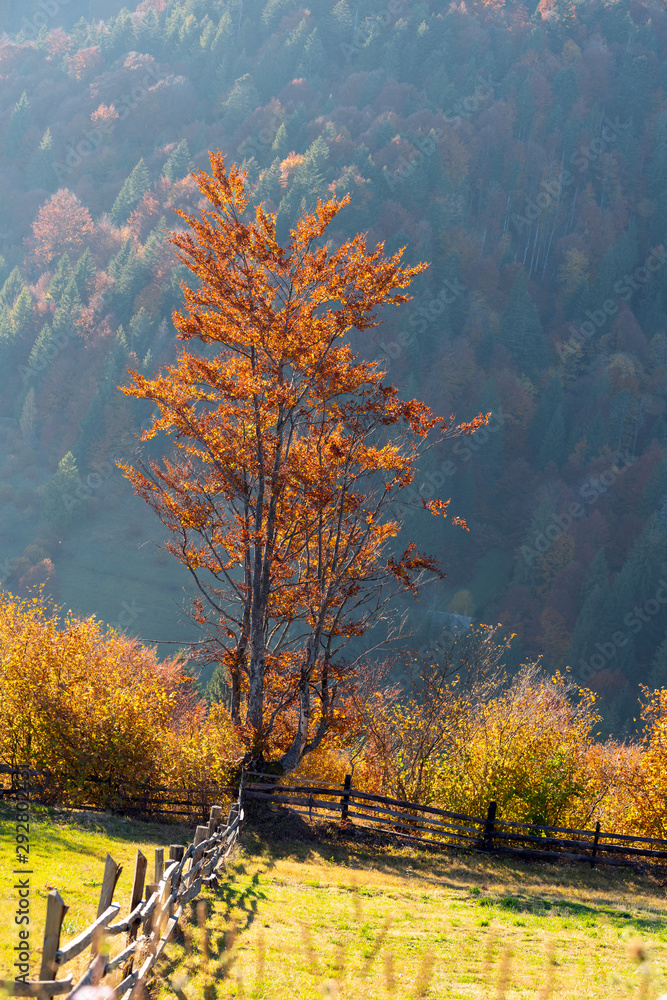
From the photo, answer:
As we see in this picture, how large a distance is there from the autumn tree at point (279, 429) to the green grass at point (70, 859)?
3.78 metres

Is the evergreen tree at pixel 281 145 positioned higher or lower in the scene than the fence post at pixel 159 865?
higher

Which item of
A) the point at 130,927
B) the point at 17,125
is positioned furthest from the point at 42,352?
the point at 130,927

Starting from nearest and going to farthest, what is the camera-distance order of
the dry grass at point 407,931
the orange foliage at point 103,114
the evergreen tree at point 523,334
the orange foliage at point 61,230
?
the dry grass at point 407,931 → the evergreen tree at point 523,334 → the orange foliage at point 61,230 → the orange foliage at point 103,114

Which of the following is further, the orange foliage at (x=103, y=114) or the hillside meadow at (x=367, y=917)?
the orange foliage at (x=103, y=114)

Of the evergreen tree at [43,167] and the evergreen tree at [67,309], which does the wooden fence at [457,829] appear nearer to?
the evergreen tree at [67,309]

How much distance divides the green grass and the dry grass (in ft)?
3.86

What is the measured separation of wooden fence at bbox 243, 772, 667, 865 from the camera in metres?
16.8

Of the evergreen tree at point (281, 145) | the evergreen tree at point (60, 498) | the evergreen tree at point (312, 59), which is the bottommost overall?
the evergreen tree at point (60, 498)

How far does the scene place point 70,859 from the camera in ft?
36.8

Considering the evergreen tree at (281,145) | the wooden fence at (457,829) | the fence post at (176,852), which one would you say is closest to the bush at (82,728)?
the wooden fence at (457,829)

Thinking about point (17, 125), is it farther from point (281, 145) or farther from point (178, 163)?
point (281, 145)

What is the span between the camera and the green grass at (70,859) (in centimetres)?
768

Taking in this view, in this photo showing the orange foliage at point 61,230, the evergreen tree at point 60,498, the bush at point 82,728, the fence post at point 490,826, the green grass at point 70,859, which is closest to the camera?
the green grass at point 70,859

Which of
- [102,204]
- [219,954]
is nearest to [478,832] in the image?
[219,954]
